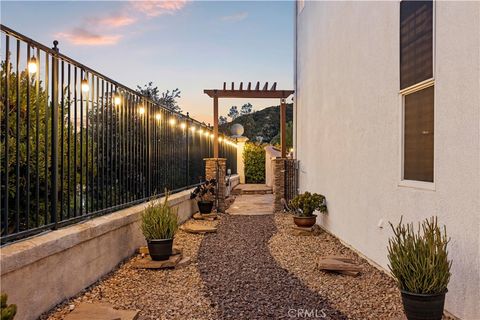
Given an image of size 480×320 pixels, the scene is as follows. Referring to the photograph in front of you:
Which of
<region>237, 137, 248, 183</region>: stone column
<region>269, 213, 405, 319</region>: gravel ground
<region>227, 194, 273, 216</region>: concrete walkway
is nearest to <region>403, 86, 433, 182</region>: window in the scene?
<region>269, 213, 405, 319</region>: gravel ground

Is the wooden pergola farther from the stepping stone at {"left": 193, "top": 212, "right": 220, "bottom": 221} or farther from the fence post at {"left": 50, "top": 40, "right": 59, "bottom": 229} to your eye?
the fence post at {"left": 50, "top": 40, "right": 59, "bottom": 229}

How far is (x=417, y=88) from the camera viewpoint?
4.29m

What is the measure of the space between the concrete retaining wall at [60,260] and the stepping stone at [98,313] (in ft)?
0.86

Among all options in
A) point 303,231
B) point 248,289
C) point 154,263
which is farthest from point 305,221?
point 248,289

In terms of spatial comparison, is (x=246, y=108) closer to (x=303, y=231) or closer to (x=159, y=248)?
(x=303, y=231)

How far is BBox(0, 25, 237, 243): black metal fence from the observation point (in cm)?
356

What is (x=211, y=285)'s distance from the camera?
15.0ft

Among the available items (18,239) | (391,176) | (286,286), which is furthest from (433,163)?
(18,239)

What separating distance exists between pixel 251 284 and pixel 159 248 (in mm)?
1390

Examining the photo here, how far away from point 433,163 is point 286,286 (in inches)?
79.9

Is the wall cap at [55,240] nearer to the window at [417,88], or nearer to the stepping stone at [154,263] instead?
the stepping stone at [154,263]

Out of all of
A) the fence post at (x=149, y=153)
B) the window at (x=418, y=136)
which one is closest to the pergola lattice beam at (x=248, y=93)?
the fence post at (x=149, y=153)

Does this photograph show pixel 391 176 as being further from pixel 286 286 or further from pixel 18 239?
pixel 18 239

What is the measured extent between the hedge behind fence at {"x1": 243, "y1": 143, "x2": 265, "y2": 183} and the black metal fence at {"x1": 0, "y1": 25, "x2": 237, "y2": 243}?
1408 centimetres
